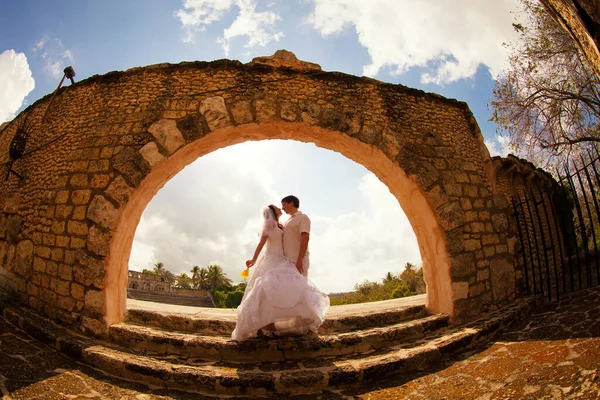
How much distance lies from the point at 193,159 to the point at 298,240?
2.10m

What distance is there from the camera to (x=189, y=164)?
→ 15.1 feet

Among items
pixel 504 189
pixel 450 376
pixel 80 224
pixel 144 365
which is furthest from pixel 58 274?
pixel 504 189

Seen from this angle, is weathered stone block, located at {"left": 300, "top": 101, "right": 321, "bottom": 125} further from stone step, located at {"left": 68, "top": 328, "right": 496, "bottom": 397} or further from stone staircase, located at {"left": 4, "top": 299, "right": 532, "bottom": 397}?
stone step, located at {"left": 68, "top": 328, "right": 496, "bottom": 397}

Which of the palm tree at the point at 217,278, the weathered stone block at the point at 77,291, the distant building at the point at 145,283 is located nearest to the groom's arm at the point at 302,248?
the weathered stone block at the point at 77,291

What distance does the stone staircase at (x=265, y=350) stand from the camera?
2.81 m

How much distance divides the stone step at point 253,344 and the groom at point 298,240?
0.79 m

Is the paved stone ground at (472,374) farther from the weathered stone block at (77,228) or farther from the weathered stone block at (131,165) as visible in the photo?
the weathered stone block at (131,165)

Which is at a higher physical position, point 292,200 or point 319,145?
point 319,145

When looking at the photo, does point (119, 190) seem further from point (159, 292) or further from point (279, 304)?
point (159, 292)

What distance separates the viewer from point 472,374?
2889 mm

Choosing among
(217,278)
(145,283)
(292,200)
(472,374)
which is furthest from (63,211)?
(217,278)

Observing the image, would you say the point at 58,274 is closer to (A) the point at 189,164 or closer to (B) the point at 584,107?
(A) the point at 189,164

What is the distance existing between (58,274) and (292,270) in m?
2.93

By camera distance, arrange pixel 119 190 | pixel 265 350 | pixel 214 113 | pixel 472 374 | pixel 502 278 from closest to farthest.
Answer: pixel 472 374
pixel 265 350
pixel 119 190
pixel 214 113
pixel 502 278
